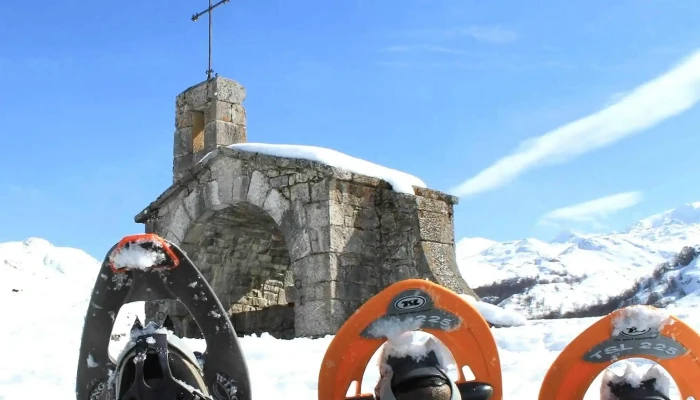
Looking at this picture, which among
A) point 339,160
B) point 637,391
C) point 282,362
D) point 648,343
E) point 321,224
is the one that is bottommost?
point 637,391

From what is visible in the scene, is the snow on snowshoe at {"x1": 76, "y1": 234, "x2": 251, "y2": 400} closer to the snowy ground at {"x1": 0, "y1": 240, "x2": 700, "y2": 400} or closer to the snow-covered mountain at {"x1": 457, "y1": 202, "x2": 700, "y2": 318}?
the snowy ground at {"x1": 0, "y1": 240, "x2": 700, "y2": 400}

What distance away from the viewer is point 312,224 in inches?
286

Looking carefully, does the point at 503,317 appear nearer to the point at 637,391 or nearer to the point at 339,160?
the point at 339,160

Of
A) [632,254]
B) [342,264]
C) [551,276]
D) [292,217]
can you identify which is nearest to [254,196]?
[292,217]

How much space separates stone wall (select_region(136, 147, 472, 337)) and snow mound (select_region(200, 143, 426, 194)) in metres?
0.07

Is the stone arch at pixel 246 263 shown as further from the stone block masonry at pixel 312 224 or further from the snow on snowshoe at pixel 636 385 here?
the snow on snowshoe at pixel 636 385

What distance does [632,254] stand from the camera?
128375 millimetres

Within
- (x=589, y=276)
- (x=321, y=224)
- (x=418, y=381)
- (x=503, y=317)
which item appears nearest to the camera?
(x=418, y=381)

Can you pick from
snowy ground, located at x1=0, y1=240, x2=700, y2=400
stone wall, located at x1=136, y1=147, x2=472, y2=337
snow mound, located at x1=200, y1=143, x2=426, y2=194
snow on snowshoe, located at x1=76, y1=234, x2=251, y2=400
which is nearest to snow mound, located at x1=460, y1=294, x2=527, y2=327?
snowy ground, located at x1=0, y1=240, x2=700, y2=400

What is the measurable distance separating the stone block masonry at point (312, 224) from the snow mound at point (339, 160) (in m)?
0.07

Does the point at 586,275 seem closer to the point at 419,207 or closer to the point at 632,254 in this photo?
the point at 632,254

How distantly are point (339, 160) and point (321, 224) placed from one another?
25.8 inches

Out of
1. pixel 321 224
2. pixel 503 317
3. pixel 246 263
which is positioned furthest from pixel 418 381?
pixel 246 263

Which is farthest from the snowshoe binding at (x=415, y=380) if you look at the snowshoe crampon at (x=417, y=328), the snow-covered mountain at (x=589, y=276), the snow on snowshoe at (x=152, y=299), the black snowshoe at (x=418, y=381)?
the snow-covered mountain at (x=589, y=276)
